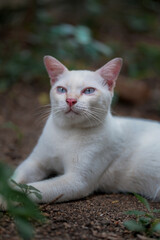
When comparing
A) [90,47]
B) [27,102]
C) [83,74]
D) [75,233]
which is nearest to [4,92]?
[27,102]

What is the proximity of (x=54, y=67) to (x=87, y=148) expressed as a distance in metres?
0.75

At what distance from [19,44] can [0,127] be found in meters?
2.11

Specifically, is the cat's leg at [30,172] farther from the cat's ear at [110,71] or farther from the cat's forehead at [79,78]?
the cat's ear at [110,71]

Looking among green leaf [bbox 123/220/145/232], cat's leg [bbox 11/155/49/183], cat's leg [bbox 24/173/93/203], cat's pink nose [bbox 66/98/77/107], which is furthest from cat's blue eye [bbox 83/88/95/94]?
green leaf [bbox 123/220/145/232]

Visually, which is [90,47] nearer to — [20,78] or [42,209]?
[20,78]

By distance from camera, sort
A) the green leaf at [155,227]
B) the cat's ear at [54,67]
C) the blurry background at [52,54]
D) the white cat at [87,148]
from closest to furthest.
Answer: the green leaf at [155,227] < the white cat at [87,148] < the cat's ear at [54,67] < the blurry background at [52,54]

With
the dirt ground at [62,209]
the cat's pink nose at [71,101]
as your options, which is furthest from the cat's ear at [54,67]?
the dirt ground at [62,209]

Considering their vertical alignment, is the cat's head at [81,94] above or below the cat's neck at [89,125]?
above

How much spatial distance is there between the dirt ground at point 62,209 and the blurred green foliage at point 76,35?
0.71 meters

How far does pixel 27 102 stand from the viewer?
5172 millimetres

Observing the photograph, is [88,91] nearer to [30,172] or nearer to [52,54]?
[30,172]

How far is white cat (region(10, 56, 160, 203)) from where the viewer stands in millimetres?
2637

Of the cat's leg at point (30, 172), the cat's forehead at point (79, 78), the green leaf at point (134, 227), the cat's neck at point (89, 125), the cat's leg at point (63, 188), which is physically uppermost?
the cat's forehead at point (79, 78)

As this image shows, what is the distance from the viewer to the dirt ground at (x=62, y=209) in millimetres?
1975
